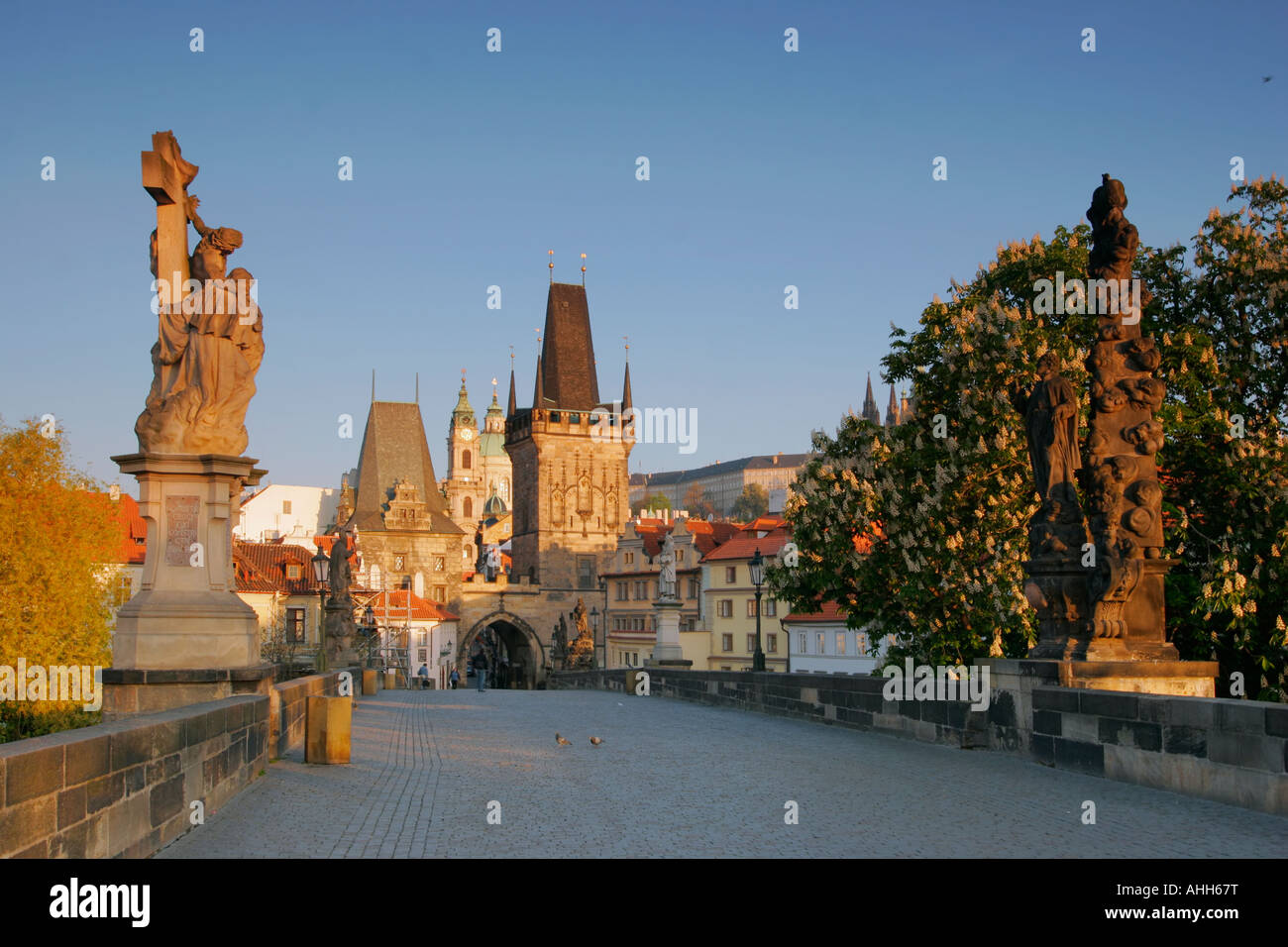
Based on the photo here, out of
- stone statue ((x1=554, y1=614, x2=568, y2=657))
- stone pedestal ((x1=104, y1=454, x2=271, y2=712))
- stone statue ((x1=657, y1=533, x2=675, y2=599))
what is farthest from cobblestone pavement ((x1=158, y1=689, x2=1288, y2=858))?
stone statue ((x1=554, y1=614, x2=568, y2=657))

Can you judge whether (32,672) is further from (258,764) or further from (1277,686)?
(1277,686)

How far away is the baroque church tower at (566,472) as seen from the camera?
107 meters

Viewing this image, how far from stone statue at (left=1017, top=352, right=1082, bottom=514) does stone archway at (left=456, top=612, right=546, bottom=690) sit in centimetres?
8521

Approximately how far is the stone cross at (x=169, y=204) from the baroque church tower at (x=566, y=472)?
92127 millimetres

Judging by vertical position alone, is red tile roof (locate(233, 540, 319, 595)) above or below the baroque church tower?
below

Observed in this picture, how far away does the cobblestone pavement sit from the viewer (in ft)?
25.7

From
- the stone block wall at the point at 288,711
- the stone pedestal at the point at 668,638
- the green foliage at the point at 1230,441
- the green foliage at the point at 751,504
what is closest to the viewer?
the stone block wall at the point at 288,711

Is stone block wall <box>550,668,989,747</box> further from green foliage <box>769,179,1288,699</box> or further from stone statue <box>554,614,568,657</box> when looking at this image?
stone statue <box>554,614,568,657</box>

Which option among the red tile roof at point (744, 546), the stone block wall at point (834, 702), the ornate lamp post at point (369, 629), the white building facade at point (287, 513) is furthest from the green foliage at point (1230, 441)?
the white building facade at point (287, 513)

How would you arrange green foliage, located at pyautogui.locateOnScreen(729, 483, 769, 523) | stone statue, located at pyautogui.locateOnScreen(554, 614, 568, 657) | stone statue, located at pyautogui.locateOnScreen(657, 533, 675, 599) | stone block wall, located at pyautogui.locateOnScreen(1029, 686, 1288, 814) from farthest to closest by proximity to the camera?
green foliage, located at pyautogui.locateOnScreen(729, 483, 769, 523) < stone statue, located at pyautogui.locateOnScreen(554, 614, 568, 657) < stone statue, located at pyautogui.locateOnScreen(657, 533, 675, 599) < stone block wall, located at pyautogui.locateOnScreen(1029, 686, 1288, 814)

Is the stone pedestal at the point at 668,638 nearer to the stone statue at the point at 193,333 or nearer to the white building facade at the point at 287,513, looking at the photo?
the stone statue at the point at 193,333
